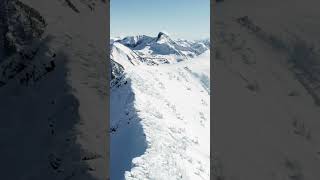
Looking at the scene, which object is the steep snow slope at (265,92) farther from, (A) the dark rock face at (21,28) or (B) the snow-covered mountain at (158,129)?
(B) the snow-covered mountain at (158,129)

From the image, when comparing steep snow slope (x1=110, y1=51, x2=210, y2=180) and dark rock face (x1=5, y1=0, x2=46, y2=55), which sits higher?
dark rock face (x1=5, y1=0, x2=46, y2=55)

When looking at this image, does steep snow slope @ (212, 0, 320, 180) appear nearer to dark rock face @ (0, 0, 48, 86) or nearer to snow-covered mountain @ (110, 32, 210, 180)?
dark rock face @ (0, 0, 48, 86)

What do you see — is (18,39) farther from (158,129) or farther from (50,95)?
(158,129)

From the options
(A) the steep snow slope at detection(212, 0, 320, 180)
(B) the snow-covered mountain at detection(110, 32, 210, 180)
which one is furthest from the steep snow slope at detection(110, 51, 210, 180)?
(A) the steep snow slope at detection(212, 0, 320, 180)

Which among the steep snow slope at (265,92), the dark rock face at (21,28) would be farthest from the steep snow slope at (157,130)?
the dark rock face at (21,28)

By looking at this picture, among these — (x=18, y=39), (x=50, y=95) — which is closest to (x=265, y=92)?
(x=50, y=95)

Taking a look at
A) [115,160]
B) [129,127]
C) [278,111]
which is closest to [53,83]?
[278,111]
